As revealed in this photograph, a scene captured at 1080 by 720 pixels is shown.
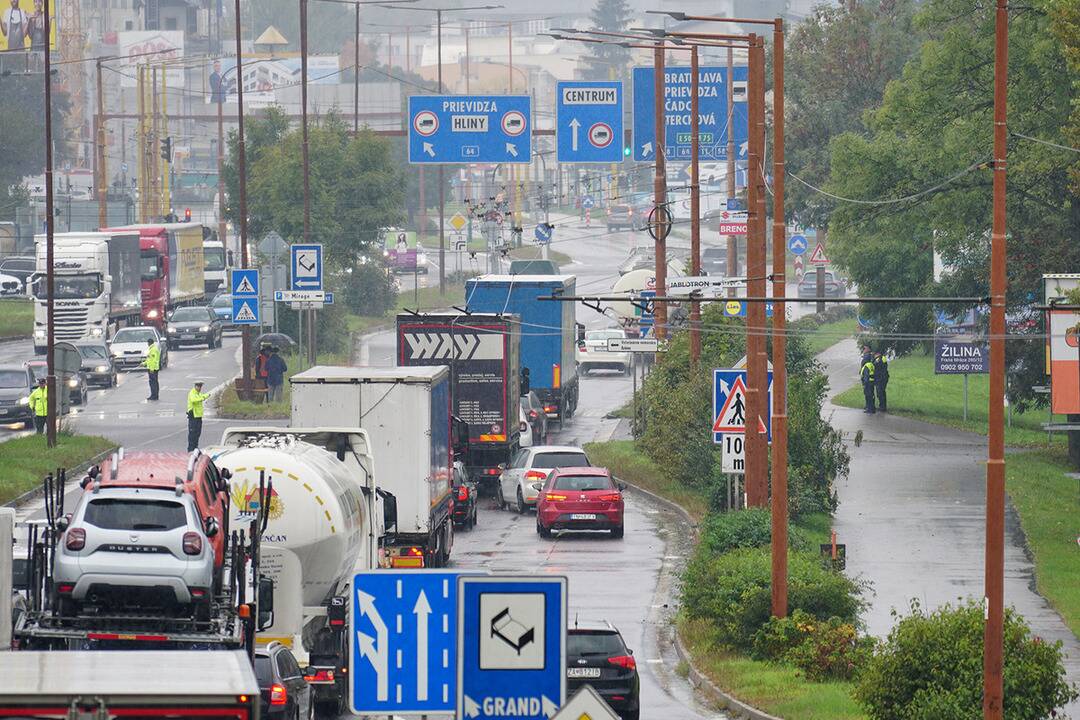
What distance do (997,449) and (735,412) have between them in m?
11.8

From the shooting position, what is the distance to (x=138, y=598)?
18.1 metres

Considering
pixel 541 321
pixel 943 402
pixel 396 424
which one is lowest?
pixel 943 402

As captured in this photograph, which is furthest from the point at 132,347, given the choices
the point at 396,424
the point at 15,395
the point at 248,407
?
the point at 396,424

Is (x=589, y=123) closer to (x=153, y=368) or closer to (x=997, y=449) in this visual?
(x=153, y=368)

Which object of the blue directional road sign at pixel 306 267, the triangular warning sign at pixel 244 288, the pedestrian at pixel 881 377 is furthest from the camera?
the pedestrian at pixel 881 377

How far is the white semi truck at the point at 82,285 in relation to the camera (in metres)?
66.2

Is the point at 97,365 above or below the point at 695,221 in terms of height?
below

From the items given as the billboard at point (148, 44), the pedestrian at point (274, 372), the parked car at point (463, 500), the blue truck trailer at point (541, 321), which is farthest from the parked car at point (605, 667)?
the billboard at point (148, 44)

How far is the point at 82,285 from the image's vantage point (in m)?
66.7

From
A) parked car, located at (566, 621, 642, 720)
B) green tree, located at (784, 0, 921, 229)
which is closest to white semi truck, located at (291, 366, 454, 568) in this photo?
parked car, located at (566, 621, 642, 720)

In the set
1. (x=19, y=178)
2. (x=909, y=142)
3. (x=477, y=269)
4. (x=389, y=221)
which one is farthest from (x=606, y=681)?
(x=19, y=178)

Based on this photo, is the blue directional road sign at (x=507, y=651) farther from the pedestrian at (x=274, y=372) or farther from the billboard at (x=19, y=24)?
the billboard at (x=19, y=24)

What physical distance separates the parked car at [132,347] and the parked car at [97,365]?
9.36ft

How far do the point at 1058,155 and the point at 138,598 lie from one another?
28.7 meters
